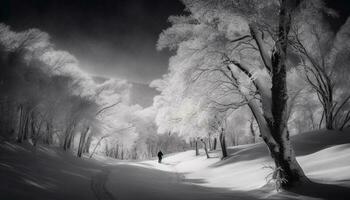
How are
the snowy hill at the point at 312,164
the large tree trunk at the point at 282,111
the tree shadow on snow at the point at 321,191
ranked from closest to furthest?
the tree shadow on snow at the point at 321,191
the large tree trunk at the point at 282,111
the snowy hill at the point at 312,164

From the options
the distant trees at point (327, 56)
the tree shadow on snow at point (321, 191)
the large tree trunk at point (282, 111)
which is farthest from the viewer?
the distant trees at point (327, 56)

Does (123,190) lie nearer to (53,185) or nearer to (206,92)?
(53,185)

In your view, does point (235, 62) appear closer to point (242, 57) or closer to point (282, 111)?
point (242, 57)

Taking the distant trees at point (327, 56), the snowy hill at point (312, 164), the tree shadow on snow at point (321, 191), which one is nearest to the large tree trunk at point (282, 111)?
the tree shadow on snow at point (321, 191)

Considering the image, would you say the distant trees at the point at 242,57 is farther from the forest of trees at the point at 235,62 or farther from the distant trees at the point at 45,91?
the distant trees at the point at 45,91

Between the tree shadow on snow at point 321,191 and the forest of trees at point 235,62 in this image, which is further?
the forest of trees at point 235,62

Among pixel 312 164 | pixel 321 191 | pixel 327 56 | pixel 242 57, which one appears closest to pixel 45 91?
pixel 242 57

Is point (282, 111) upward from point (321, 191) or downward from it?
upward

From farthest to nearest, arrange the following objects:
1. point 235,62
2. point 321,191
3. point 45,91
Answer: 1. point 45,91
2. point 235,62
3. point 321,191

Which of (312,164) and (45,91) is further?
(45,91)

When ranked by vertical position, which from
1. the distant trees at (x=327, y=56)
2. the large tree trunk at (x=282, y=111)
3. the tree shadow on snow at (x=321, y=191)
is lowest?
the tree shadow on snow at (x=321, y=191)

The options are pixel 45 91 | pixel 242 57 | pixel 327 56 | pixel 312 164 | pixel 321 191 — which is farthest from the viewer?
pixel 45 91

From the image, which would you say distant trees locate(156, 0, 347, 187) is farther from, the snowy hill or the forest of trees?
the snowy hill

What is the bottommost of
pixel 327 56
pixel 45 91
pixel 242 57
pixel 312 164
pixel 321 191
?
pixel 321 191
